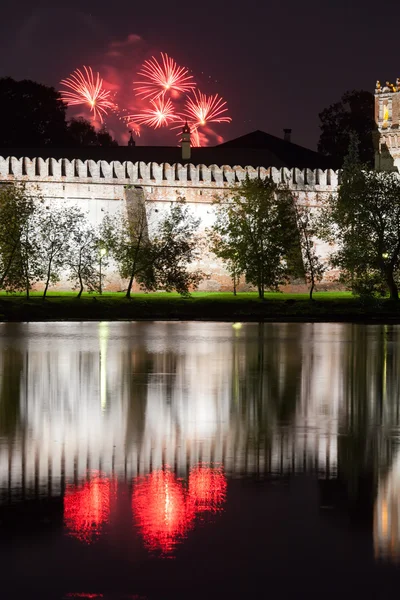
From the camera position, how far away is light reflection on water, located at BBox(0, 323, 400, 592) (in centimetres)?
704

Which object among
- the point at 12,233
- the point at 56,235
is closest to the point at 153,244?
the point at 56,235

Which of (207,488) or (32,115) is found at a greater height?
(32,115)

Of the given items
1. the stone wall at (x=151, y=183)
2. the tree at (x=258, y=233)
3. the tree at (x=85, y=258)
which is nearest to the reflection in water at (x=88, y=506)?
the tree at (x=258, y=233)

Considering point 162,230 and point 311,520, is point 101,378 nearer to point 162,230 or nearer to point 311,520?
point 311,520

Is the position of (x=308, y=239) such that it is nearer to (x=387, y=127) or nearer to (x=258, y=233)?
(x=258, y=233)

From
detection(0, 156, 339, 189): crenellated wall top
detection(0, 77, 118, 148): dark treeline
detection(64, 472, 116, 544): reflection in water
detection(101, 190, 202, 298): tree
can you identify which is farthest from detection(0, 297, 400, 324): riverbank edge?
detection(0, 77, 118, 148): dark treeline

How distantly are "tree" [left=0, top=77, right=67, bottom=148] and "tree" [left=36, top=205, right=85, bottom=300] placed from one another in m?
19.0

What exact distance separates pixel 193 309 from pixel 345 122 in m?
39.1

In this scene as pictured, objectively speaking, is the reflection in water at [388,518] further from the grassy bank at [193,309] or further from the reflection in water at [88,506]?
the grassy bank at [193,309]

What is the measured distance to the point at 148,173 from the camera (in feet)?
163

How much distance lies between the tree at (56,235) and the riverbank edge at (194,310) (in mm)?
6058

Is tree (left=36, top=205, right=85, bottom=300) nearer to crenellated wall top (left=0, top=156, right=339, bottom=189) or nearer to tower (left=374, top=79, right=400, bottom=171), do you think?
crenellated wall top (left=0, top=156, right=339, bottom=189)

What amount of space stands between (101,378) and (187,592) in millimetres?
9229

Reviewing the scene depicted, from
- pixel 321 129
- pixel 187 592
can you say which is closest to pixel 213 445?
pixel 187 592
